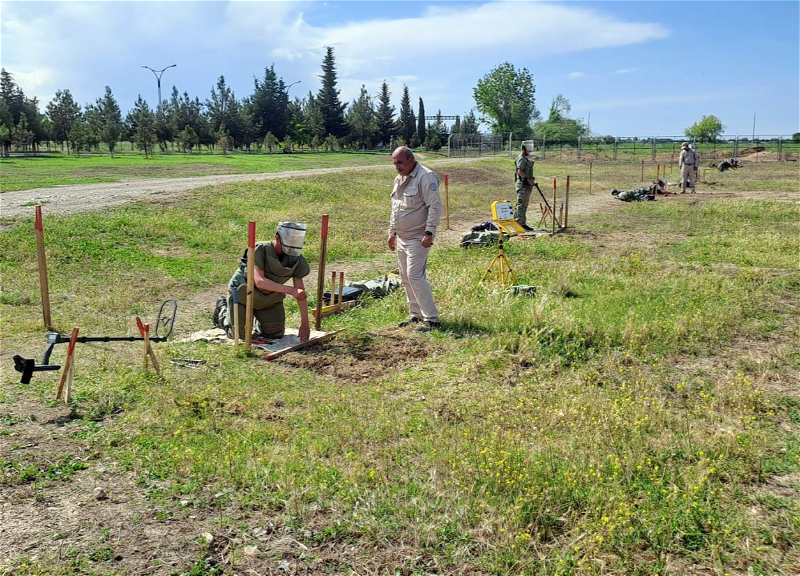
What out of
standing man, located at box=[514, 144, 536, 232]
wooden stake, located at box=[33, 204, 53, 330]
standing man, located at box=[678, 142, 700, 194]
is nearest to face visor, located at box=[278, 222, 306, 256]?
wooden stake, located at box=[33, 204, 53, 330]

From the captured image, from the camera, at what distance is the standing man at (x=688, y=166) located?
2678 centimetres

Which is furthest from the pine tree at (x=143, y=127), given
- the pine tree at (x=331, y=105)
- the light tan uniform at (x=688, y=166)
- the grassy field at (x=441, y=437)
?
the grassy field at (x=441, y=437)

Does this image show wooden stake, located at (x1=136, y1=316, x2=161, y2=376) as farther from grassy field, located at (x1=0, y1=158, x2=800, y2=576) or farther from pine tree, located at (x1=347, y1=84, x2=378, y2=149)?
pine tree, located at (x1=347, y1=84, x2=378, y2=149)

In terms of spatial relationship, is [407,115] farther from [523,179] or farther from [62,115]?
[523,179]

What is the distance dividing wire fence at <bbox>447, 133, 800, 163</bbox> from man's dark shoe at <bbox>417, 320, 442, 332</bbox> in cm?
4920

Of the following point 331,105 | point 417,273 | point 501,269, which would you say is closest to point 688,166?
point 501,269

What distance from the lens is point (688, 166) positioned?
27266 millimetres

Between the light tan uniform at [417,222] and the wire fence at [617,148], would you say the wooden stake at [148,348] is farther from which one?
the wire fence at [617,148]

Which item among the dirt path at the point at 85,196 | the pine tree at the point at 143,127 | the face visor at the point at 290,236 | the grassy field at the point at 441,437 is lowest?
the grassy field at the point at 441,437

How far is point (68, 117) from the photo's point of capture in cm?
5969

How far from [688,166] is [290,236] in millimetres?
24238

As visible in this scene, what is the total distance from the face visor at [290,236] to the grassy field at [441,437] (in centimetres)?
112

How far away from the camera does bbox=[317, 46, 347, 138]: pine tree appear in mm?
72250

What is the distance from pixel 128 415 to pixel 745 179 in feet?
121
